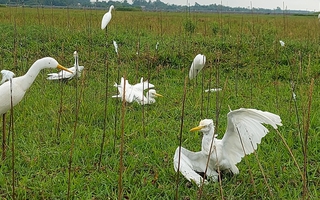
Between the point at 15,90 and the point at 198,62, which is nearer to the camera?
the point at 15,90

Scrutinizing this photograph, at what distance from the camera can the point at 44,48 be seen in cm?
734

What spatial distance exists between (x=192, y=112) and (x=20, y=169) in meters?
2.08

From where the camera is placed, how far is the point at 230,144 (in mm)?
2520

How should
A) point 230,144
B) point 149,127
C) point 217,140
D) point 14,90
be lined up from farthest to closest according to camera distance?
point 149,127
point 14,90
point 217,140
point 230,144

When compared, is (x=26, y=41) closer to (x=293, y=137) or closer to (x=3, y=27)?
(x=3, y=27)

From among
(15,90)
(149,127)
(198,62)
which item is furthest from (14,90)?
(198,62)

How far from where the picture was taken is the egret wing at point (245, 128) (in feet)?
7.07

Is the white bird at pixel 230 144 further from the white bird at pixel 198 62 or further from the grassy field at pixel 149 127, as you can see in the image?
the white bird at pixel 198 62

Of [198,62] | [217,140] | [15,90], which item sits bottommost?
[217,140]

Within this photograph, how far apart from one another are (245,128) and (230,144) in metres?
0.24

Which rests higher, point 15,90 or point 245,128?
point 15,90

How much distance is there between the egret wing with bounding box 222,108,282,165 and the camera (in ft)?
7.07

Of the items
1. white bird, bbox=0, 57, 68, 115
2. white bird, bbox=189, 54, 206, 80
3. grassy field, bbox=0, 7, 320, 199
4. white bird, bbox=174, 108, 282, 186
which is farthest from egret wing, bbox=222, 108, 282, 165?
white bird, bbox=189, 54, 206, 80

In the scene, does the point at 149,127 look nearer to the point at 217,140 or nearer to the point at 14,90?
the point at 217,140
